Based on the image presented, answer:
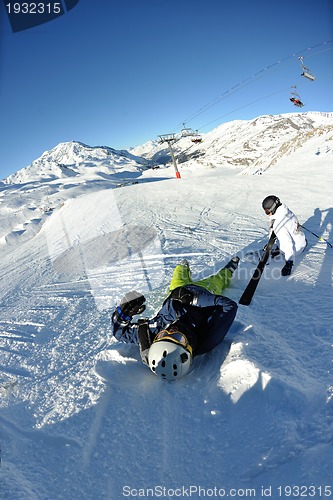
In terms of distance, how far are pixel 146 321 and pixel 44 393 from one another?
1534 mm

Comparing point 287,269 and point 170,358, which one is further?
point 287,269

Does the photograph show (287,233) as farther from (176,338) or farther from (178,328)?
(176,338)

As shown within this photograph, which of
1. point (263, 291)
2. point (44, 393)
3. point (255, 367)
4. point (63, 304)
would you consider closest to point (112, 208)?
point (63, 304)

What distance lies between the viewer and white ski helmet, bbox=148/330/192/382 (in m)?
3.12

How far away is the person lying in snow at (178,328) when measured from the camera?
3158 mm

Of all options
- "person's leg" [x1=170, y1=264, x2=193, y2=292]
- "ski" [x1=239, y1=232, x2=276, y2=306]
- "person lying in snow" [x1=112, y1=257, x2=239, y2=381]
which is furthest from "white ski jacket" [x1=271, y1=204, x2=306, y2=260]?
"person lying in snow" [x1=112, y1=257, x2=239, y2=381]

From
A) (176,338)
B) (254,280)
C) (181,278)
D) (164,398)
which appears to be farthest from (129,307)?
(254,280)

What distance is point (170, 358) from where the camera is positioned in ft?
10.2

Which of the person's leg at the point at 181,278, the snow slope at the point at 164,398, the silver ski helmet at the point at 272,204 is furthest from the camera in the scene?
the silver ski helmet at the point at 272,204

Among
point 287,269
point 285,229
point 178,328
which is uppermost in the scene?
point 178,328

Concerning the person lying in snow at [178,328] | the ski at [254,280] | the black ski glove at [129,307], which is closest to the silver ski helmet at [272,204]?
the ski at [254,280]

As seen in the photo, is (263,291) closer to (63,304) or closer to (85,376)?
(85,376)

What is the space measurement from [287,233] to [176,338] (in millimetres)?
3992

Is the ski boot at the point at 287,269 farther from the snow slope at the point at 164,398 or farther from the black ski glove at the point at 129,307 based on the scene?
the black ski glove at the point at 129,307
